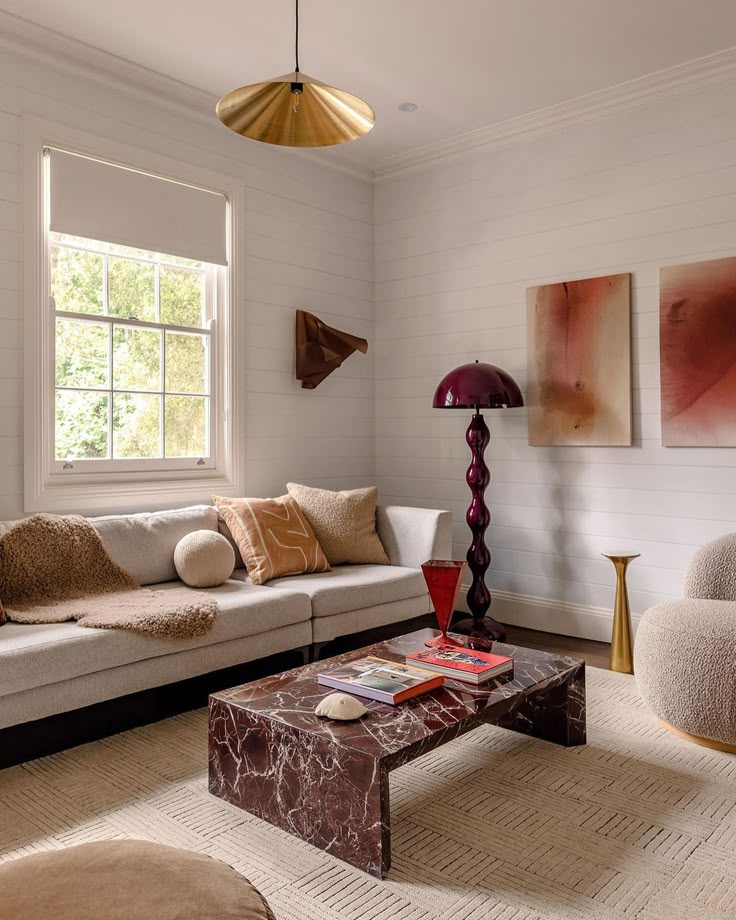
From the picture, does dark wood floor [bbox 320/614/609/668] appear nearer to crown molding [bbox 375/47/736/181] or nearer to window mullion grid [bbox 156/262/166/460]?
window mullion grid [bbox 156/262/166/460]

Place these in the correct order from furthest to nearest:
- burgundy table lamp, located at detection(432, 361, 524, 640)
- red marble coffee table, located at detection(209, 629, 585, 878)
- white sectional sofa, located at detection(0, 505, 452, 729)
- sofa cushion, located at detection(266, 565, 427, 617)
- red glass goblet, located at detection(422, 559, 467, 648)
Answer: burgundy table lamp, located at detection(432, 361, 524, 640) → sofa cushion, located at detection(266, 565, 427, 617) → red glass goblet, located at detection(422, 559, 467, 648) → white sectional sofa, located at detection(0, 505, 452, 729) → red marble coffee table, located at detection(209, 629, 585, 878)

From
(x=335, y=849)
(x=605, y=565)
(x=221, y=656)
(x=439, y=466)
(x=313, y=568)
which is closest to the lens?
(x=335, y=849)

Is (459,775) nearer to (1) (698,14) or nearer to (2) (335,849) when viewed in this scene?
(2) (335,849)

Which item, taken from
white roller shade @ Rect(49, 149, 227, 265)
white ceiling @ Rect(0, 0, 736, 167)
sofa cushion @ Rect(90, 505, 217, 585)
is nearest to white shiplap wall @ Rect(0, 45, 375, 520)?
white roller shade @ Rect(49, 149, 227, 265)

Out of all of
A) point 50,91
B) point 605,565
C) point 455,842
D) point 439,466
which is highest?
point 50,91

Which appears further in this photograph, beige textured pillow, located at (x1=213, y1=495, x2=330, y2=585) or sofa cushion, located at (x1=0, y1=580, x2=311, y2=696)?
beige textured pillow, located at (x1=213, y1=495, x2=330, y2=585)

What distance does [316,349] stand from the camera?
4.65 metres

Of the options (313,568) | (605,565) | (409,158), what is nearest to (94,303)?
(313,568)

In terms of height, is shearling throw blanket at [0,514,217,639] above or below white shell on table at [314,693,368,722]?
above

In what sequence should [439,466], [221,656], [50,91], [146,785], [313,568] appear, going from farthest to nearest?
[439,466] < [313,568] < [50,91] < [221,656] < [146,785]

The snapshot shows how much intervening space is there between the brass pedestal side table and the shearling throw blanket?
73.5 inches

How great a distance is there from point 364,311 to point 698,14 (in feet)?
8.17

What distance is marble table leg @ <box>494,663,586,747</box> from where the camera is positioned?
270cm

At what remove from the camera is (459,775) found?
2.51 metres
